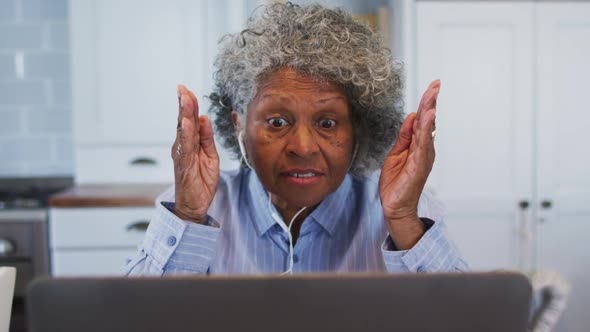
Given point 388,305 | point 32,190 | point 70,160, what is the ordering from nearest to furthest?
1. point 388,305
2. point 32,190
3. point 70,160

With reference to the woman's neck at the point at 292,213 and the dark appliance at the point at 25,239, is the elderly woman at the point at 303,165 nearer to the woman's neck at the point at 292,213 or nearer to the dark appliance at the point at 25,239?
the woman's neck at the point at 292,213

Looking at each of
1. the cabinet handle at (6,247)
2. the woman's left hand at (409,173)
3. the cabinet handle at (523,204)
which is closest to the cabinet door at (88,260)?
the cabinet handle at (6,247)

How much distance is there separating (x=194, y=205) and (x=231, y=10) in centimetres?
164

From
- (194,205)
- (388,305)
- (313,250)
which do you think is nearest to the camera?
(388,305)

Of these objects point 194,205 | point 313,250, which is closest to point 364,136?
point 313,250

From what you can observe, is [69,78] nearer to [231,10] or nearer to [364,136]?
[231,10]

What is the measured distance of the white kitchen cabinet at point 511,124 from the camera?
7.94 ft

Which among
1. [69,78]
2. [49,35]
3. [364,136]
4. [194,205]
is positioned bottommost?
[194,205]

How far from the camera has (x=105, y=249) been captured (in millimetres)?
2266

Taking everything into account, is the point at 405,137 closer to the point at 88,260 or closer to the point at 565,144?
the point at 88,260

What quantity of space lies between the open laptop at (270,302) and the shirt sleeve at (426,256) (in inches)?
20.3

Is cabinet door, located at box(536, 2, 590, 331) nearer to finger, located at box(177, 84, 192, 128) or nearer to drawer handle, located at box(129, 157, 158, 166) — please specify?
drawer handle, located at box(129, 157, 158, 166)

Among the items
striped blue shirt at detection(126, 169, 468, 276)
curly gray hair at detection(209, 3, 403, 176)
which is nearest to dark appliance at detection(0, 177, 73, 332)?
striped blue shirt at detection(126, 169, 468, 276)

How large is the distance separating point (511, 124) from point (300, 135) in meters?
1.67
